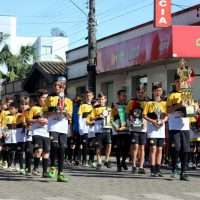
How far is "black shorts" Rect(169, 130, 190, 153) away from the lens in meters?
13.6

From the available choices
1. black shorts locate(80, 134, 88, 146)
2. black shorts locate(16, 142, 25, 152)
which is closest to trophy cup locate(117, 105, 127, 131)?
black shorts locate(80, 134, 88, 146)

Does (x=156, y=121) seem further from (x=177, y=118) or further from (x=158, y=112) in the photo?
(x=177, y=118)

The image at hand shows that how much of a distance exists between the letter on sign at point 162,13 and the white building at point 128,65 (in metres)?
0.40

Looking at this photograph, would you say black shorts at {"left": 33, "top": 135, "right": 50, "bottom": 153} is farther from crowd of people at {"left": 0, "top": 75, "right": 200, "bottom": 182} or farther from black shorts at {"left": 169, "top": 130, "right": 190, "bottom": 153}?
black shorts at {"left": 169, "top": 130, "right": 190, "bottom": 153}

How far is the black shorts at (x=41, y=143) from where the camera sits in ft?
44.8

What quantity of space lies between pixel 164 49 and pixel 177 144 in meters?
9.91

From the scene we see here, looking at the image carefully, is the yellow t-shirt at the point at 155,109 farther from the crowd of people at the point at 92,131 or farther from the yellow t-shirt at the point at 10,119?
the yellow t-shirt at the point at 10,119

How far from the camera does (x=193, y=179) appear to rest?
46.0ft

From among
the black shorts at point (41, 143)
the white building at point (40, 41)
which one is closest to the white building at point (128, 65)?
the black shorts at point (41, 143)

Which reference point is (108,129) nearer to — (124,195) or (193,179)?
(193,179)

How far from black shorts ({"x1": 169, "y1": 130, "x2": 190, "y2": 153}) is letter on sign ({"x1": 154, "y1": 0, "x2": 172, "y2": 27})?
11.3 metres

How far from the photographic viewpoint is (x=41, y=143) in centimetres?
1383

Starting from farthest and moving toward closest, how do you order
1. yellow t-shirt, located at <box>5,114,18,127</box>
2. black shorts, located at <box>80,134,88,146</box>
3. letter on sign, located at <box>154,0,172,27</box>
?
1. letter on sign, located at <box>154,0,172,27</box>
2. black shorts, located at <box>80,134,88,146</box>
3. yellow t-shirt, located at <box>5,114,18,127</box>

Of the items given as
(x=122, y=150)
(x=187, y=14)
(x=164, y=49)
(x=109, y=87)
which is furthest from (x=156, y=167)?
(x=109, y=87)
